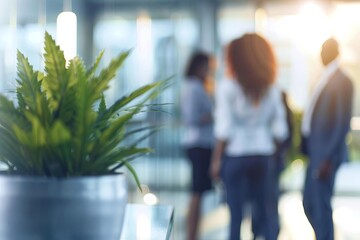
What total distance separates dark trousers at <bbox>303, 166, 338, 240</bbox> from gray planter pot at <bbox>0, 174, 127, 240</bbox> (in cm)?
313

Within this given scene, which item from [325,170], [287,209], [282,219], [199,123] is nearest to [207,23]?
[287,209]

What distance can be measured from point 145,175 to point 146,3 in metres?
1.95

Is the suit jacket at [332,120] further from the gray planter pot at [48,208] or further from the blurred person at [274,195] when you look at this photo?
the gray planter pot at [48,208]

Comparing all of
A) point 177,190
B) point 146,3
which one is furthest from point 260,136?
point 146,3

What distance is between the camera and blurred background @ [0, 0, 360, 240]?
18.2 feet

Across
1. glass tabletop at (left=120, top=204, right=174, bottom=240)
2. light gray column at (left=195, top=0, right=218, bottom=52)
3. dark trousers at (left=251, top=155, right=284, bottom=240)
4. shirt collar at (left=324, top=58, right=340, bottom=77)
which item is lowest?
dark trousers at (left=251, top=155, right=284, bottom=240)

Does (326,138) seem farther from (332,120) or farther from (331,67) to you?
(331,67)

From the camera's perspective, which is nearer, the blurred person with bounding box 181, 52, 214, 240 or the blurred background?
the blurred person with bounding box 181, 52, 214, 240

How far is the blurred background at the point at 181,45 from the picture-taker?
5547 mm

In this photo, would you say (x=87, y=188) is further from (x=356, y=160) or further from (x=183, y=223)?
(x=356, y=160)

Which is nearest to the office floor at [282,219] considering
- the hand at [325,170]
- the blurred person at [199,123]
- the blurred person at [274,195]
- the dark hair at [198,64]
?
the blurred person at [199,123]

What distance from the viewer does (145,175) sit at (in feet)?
24.2

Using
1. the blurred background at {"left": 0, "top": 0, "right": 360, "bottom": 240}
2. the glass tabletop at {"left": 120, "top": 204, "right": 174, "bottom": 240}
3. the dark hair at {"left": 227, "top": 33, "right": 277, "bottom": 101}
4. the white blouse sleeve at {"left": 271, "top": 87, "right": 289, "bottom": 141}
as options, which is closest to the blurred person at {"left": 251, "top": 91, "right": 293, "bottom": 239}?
the white blouse sleeve at {"left": 271, "top": 87, "right": 289, "bottom": 141}

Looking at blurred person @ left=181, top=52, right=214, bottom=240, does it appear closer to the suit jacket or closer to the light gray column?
the suit jacket
